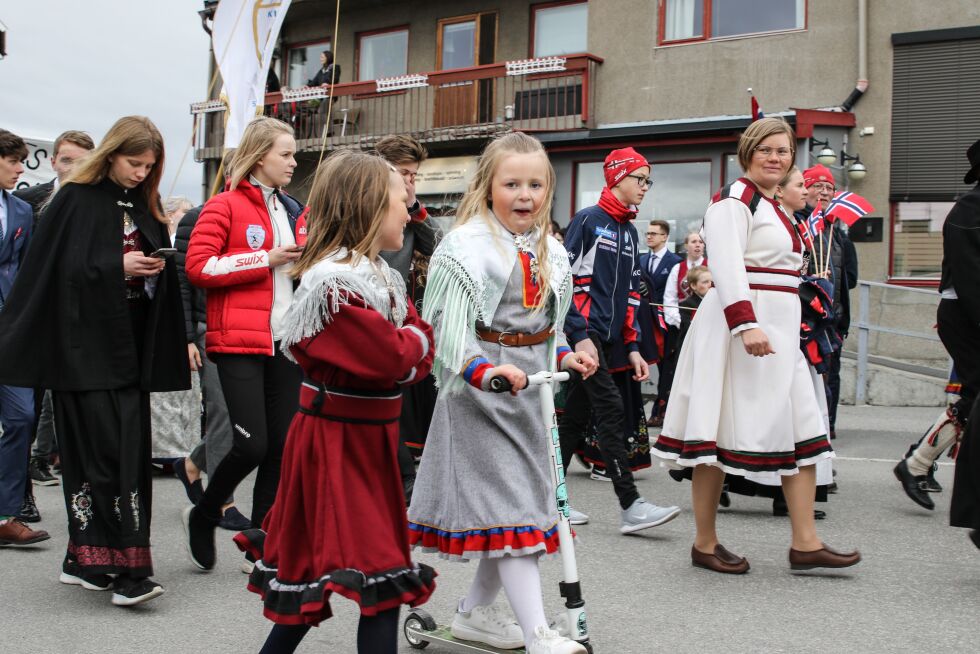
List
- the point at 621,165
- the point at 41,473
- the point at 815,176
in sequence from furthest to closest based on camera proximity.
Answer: the point at 815,176 < the point at 41,473 < the point at 621,165

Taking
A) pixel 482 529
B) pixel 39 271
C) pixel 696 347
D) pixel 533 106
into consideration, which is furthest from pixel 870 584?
pixel 533 106

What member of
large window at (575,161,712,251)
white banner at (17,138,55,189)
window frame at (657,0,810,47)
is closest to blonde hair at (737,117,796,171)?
white banner at (17,138,55,189)

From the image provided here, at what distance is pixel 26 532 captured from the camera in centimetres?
569

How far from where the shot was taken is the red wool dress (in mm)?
3096

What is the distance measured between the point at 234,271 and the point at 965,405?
4.21m

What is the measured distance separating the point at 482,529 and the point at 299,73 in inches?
868

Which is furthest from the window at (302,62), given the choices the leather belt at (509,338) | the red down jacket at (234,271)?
the leather belt at (509,338)

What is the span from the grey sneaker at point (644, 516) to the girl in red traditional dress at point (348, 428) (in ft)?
9.17

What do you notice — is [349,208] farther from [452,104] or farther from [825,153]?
[452,104]

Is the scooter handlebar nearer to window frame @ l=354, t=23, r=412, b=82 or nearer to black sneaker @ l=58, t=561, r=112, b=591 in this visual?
black sneaker @ l=58, t=561, r=112, b=591

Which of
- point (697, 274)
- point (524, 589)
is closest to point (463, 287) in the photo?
point (524, 589)

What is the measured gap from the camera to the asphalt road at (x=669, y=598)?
407 cm

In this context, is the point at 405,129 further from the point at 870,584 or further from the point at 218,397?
the point at 870,584

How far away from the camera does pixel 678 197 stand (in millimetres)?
17969
